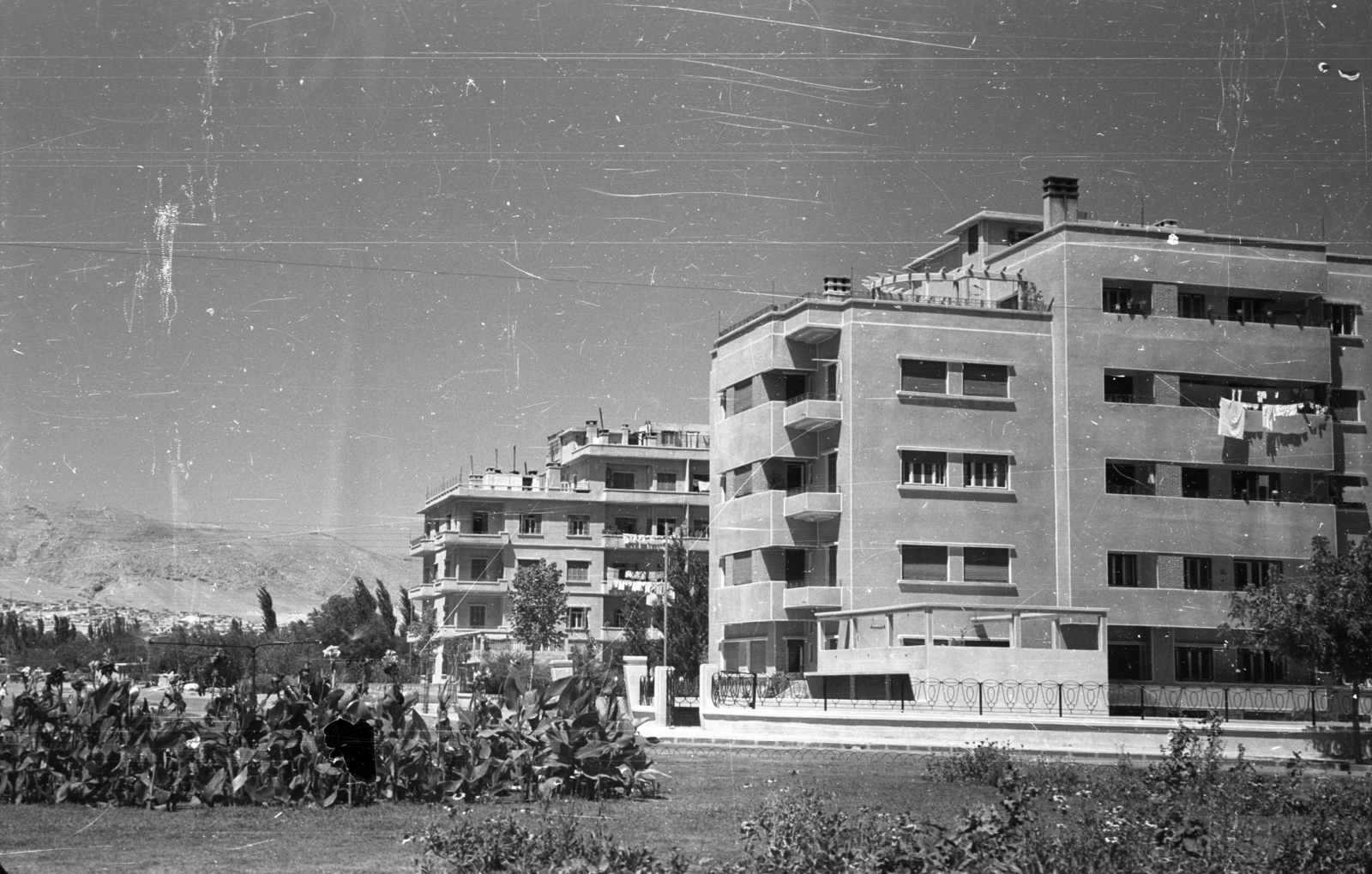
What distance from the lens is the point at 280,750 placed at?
12.7 metres

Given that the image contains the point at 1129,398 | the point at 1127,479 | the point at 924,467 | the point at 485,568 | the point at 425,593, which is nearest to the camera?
the point at 924,467

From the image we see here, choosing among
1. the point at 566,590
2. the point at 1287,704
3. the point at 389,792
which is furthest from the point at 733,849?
the point at 566,590

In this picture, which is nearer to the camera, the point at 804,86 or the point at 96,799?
the point at 96,799

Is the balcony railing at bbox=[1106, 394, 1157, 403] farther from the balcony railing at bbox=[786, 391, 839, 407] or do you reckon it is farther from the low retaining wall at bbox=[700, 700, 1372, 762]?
the low retaining wall at bbox=[700, 700, 1372, 762]

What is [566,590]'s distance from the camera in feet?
230

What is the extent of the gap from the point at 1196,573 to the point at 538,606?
28.3 meters

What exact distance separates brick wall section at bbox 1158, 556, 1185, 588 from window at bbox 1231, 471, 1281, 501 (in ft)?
11.7

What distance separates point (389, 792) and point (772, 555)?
3486 cm

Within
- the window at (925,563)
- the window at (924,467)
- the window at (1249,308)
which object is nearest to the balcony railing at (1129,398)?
the window at (1249,308)

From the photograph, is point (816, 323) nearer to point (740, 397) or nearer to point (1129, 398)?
A: point (740, 397)

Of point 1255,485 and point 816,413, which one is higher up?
point 816,413

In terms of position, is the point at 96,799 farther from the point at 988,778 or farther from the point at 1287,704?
the point at 1287,704

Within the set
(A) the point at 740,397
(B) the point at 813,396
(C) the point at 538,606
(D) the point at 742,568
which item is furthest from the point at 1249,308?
(C) the point at 538,606

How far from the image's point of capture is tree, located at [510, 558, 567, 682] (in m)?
61.4
